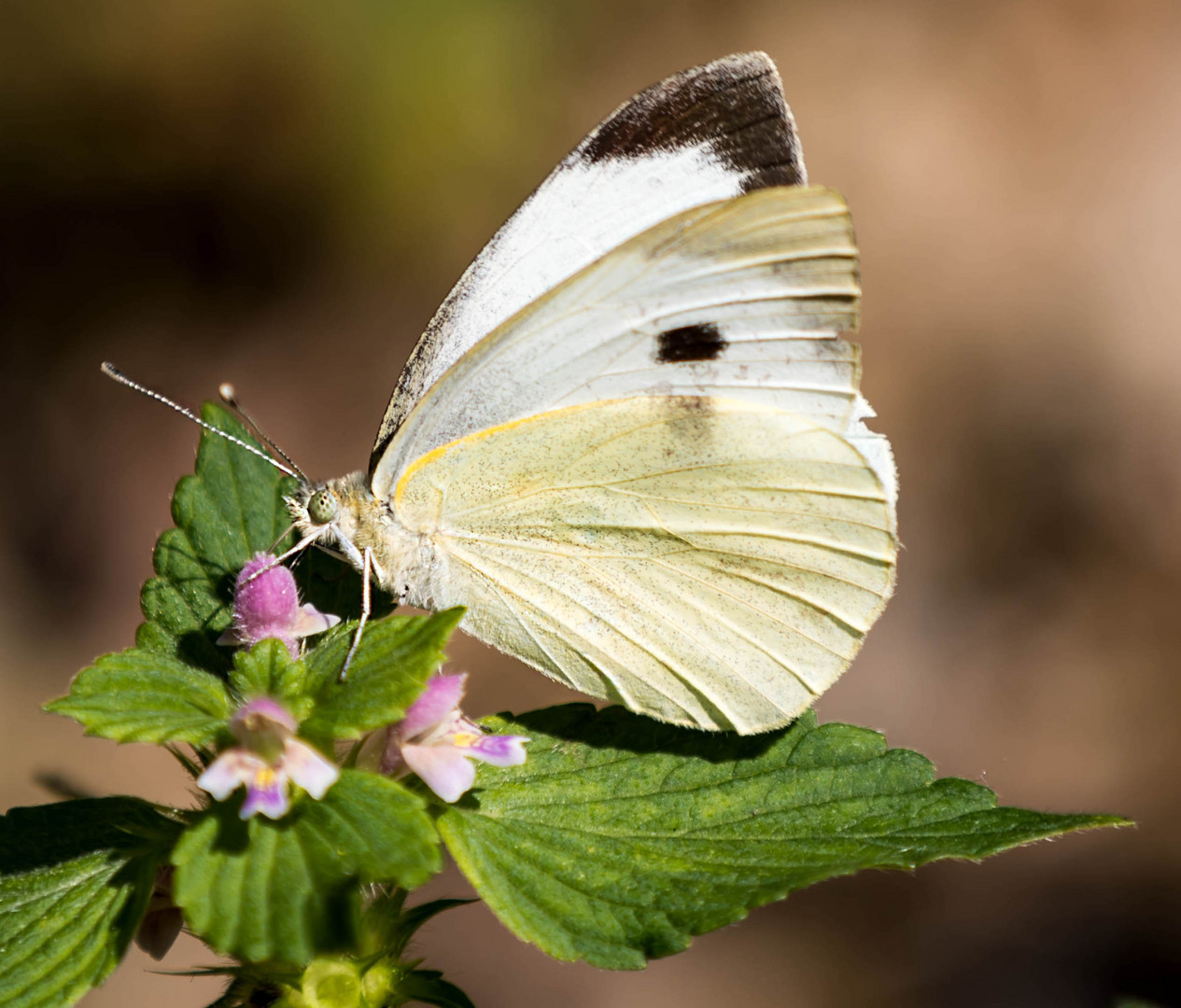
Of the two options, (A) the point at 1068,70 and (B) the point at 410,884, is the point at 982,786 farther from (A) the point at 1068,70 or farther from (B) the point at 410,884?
(A) the point at 1068,70

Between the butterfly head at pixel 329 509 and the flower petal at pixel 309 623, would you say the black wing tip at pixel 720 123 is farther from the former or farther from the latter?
the flower petal at pixel 309 623

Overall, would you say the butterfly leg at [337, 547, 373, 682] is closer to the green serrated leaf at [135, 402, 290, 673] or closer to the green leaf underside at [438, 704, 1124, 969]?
the green serrated leaf at [135, 402, 290, 673]

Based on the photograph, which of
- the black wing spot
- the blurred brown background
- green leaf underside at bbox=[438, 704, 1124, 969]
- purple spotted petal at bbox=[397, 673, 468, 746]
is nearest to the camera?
green leaf underside at bbox=[438, 704, 1124, 969]

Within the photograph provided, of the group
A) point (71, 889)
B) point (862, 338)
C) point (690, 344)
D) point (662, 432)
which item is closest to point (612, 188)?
point (690, 344)

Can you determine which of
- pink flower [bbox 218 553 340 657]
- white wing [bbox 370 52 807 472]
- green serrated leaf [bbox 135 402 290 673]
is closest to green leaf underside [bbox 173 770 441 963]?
pink flower [bbox 218 553 340 657]

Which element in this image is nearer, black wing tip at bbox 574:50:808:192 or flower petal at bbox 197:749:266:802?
flower petal at bbox 197:749:266:802

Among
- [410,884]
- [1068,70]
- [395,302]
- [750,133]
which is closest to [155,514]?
[395,302]

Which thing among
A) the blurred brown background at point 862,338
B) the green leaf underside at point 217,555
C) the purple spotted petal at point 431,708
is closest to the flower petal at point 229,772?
the purple spotted petal at point 431,708

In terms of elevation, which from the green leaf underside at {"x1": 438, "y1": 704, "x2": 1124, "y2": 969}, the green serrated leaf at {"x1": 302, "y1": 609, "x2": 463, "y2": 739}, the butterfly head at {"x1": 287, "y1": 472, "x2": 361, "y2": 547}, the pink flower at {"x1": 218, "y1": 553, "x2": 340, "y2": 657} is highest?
the butterfly head at {"x1": 287, "y1": 472, "x2": 361, "y2": 547}
